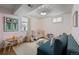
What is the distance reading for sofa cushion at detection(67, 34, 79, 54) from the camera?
150 cm

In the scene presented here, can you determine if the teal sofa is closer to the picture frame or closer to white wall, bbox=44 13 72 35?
white wall, bbox=44 13 72 35

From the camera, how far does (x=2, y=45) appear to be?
155 centimetres

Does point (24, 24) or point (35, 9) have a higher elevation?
point (35, 9)

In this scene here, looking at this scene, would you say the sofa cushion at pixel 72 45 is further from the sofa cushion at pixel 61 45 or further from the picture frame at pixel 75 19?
the picture frame at pixel 75 19

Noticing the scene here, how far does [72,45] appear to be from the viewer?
5.10 ft

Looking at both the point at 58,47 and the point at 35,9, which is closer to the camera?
the point at 58,47

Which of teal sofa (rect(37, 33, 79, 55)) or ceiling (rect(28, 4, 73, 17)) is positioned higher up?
ceiling (rect(28, 4, 73, 17))

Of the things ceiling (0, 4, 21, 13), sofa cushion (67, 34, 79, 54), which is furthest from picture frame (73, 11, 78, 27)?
ceiling (0, 4, 21, 13)

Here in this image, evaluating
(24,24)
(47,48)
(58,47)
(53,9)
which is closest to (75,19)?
(53,9)

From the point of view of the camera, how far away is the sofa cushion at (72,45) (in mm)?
1503

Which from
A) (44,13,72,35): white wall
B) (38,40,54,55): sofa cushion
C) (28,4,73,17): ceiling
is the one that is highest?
(28,4,73,17): ceiling

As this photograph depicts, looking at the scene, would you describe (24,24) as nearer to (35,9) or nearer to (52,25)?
(35,9)

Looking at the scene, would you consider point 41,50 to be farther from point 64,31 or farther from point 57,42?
point 64,31

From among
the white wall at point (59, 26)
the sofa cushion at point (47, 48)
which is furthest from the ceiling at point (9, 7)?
the sofa cushion at point (47, 48)
